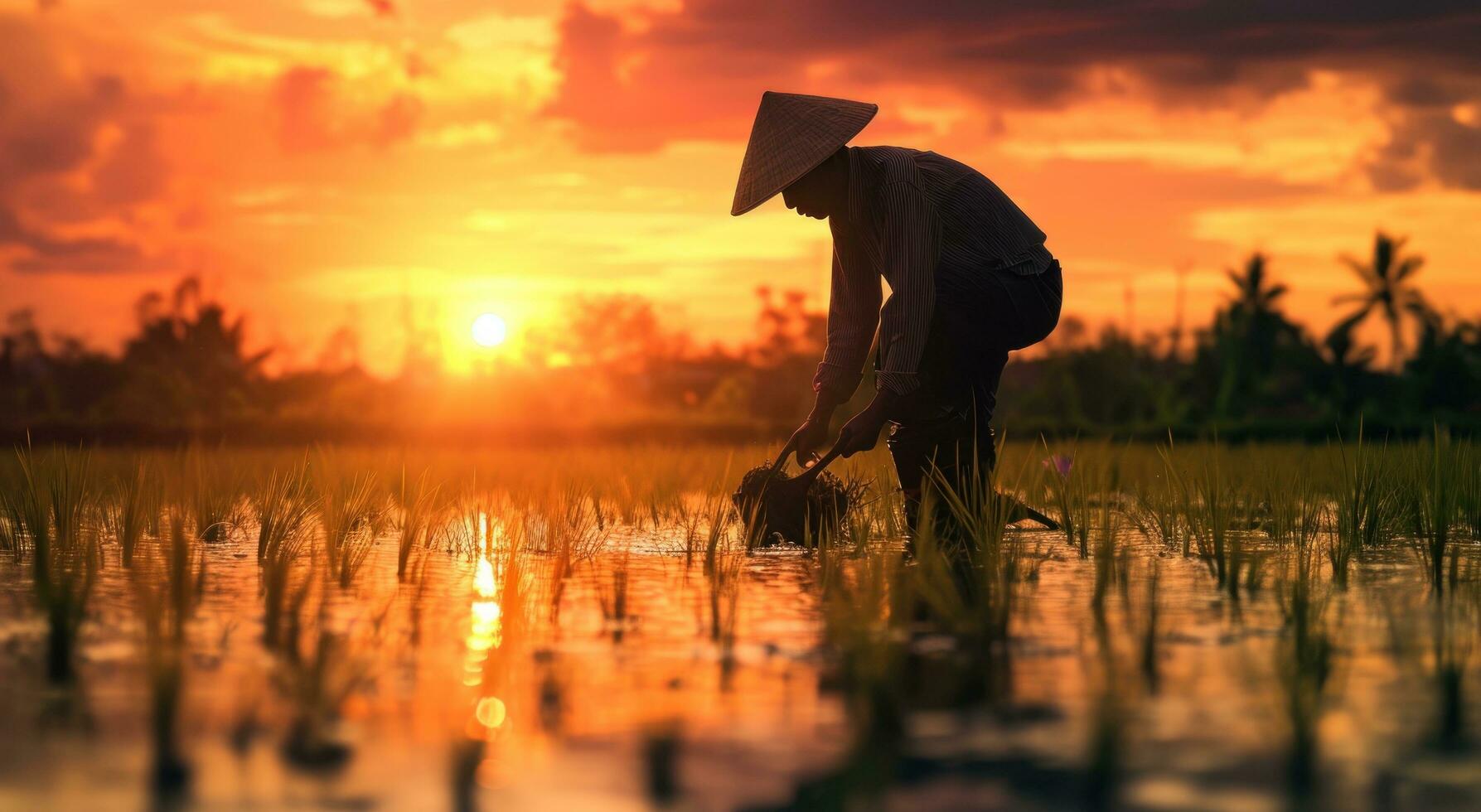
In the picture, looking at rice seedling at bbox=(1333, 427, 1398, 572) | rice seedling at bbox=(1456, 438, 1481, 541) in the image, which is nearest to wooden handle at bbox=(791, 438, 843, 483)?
rice seedling at bbox=(1333, 427, 1398, 572)

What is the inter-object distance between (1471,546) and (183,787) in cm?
398

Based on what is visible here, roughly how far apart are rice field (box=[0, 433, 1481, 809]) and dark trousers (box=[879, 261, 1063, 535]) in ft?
0.63

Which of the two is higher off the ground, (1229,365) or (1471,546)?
(1229,365)

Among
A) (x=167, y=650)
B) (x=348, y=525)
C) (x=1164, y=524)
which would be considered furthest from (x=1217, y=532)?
(x=167, y=650)

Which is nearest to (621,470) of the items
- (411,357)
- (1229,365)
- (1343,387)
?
(1229,365)

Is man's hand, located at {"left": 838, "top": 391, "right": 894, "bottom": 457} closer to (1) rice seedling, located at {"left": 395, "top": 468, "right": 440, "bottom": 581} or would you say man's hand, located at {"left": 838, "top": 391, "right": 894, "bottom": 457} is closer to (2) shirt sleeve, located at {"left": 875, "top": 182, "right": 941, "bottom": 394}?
(2) shirt sleeve, located at {"left": 875, "top": 182, "right": 941, "bottom": 394}

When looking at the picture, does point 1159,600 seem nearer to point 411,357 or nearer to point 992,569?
point 992,569

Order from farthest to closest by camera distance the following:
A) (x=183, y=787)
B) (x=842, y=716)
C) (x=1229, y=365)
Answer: (x=1229, y=365), (x=842, y=716), (x=183, y=787)

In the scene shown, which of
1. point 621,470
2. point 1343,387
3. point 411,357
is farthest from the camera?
point 411,357

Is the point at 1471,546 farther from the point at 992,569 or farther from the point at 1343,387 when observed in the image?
the point at 1343,387

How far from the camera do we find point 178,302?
3488 cm

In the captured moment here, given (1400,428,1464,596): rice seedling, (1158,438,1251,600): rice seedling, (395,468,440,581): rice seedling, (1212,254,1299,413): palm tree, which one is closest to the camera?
(1158,438,1251,600): rice seedling

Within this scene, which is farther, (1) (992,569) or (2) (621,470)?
(2) (621,470)

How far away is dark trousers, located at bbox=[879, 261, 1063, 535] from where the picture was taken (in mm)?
4344
